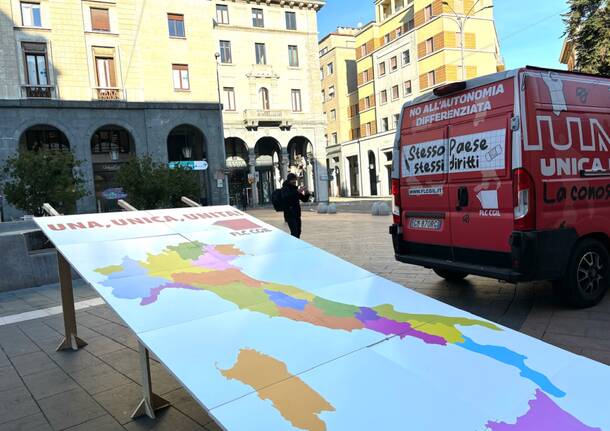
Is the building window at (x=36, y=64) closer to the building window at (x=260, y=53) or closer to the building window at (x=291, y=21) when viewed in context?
the building window at (x=260, y=53)

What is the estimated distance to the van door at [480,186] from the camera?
4941 mm

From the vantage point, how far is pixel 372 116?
2073 inches

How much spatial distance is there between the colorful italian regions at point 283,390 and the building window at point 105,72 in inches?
1209

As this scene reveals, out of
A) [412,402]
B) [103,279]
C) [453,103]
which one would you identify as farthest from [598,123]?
[103,279]

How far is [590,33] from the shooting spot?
2123 centimetres

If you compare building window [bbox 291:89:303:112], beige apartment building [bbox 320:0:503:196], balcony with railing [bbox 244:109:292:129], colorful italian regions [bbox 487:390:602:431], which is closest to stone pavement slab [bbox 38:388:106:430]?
colorful italian regions [bbox 487:390:602:431]

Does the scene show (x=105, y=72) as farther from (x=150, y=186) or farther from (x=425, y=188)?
(x=425, y=188)

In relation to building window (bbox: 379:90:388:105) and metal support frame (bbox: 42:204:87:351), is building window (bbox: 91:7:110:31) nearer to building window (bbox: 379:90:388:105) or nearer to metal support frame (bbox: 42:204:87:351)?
metal support frame (bbox: 42:204:87:351)

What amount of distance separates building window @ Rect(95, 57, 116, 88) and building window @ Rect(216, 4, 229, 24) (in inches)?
636

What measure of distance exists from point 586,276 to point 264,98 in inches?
1627

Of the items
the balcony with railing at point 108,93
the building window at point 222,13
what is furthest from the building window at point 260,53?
the balcony with railing at point 108,93

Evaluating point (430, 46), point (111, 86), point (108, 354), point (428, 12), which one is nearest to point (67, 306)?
point (108, 354)

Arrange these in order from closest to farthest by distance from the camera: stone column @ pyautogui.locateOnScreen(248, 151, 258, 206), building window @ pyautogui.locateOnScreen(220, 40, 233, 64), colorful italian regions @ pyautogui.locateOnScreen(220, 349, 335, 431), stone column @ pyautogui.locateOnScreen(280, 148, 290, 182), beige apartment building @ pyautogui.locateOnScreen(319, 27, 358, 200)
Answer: colorful italian regions @ pyautogui.locateOnScreen(220, 349, 335, 431) → building window @ pyautogui.locateOnScreen(220, 40, 233, 64) → stone column @ pyautogui.locateOnScreen(248, 151, 258, 206) → stone column @ pyautogui.locateOnScreen(280, 148, 290, 182) → beige apartment building @ pyautogui.locateOnScreen(319, 27, 358, 200)

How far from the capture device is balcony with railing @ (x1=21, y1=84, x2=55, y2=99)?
26875mm
